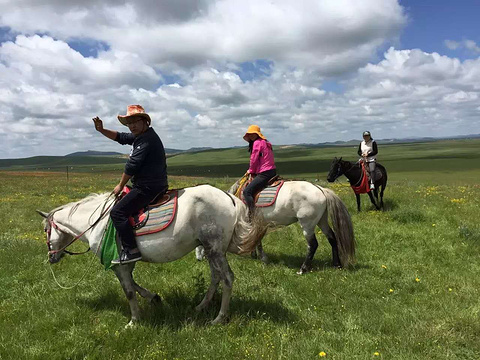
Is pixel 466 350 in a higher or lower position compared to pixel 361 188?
lower

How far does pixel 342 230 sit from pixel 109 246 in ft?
17.4

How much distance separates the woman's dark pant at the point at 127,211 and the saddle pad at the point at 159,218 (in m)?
0.16

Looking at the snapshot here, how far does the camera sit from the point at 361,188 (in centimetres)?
1377

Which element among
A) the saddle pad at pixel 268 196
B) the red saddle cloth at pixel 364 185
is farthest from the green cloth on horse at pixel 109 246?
the red saddle cloth at pixel 364 185

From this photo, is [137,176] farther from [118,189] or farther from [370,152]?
[370,152]

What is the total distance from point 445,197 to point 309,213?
38.2ft

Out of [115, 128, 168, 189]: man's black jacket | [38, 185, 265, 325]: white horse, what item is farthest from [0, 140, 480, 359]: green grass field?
[115, 128, 168, 189]: man's black jacket

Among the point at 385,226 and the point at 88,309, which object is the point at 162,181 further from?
the point at 385,226

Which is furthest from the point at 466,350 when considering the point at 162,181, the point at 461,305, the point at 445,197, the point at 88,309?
the point at 445,197

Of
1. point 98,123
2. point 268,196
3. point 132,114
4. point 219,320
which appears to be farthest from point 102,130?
point 268,196

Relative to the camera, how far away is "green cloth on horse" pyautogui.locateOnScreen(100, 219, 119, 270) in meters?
5.24

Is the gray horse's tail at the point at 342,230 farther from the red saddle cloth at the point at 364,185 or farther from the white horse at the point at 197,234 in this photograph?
the red saddle cloth at the point at 364,185

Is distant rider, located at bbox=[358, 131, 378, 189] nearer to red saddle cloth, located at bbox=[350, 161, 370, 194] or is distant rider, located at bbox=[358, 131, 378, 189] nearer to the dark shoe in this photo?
red saddle cloth, located at bbox=[350, 161, 370, 194]

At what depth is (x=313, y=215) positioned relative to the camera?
8.00 metres
